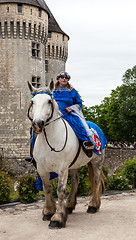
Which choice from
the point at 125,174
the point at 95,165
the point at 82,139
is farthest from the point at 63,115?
the point at 125,174

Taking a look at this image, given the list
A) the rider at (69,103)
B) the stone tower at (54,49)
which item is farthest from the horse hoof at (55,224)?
the stone tower at (54,49)

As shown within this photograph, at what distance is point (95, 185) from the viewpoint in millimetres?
8070

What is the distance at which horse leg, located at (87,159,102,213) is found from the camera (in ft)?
25.7

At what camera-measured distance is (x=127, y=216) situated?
286 inches

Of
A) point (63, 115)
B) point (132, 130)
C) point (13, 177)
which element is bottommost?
point (13, 177)

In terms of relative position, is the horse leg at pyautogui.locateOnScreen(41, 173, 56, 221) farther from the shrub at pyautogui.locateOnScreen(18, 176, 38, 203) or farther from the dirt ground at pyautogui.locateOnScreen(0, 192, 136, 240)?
the shrub at pyautogui.locateOnScreen(18, 176, 38, 203)

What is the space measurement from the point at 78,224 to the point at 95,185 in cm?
157

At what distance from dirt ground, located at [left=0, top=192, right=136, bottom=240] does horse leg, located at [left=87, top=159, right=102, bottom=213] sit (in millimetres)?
175

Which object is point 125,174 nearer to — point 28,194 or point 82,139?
point 28,194

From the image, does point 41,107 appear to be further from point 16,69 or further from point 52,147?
point 16,69

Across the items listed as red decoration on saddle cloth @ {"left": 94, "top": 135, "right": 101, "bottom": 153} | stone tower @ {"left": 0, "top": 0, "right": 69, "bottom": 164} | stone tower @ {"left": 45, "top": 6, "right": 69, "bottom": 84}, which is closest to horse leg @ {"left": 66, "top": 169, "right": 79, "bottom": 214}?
red decoration on saddle cloth @ {"left": 94, "top": 135, "right": 101, "bottom": 153}

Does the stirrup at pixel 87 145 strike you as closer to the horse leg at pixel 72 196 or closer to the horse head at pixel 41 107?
the horse head at pixel 41 107

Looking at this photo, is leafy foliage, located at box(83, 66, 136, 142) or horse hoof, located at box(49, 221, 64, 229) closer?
horse hoof, located at box(49, 221, 64, 229)

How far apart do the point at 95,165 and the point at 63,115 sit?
2.07m
